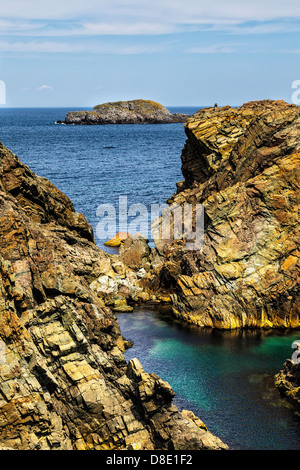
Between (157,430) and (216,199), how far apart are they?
39.7 metres

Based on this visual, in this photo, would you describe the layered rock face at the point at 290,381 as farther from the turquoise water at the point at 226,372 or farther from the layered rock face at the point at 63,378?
the layered rock face at the point at 63,378

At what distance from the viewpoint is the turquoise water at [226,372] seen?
40.3m

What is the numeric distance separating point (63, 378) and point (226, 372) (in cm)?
1902

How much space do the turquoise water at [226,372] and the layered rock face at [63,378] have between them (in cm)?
405

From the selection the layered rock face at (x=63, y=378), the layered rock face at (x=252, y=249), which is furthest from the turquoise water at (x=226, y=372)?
the layered rock face at (x=63, y=378)

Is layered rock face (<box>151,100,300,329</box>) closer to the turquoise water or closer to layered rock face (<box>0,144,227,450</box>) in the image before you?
the turquoise water

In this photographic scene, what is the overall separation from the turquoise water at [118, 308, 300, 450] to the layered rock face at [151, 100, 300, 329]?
295cm

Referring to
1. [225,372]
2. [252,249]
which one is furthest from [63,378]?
[252,249]

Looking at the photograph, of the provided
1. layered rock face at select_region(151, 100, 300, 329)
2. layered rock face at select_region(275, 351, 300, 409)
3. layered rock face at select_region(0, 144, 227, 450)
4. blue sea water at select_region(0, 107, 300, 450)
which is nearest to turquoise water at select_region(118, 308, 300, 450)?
blue sea water at select_region(0, 107, 300, 450)

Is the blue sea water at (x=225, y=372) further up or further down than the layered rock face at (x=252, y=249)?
further down

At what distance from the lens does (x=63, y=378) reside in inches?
1419

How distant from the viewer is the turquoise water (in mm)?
40300

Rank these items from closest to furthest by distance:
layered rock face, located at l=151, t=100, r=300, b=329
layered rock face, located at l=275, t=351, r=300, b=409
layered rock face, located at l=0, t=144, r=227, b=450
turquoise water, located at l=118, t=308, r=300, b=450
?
1. layered rock face, located at l=0, t=144, r=227, b=450
2. turquoise water, located at l=118, t=308, r=300, b=450
3. layered rock face, located at l=275, t=351, r=300, b=409
4. layered rock face, located at l=151, t=100, r=300, b=329
